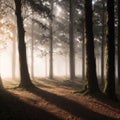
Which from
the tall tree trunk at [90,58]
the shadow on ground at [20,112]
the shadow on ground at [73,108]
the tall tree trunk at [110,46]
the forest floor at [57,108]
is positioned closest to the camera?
the shadow on ground at [20,112]

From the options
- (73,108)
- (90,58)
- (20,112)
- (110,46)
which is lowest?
(73,108)

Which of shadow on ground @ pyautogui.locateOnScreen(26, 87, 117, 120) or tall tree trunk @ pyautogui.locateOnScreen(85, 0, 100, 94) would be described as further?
tall tree trunk @ pyautogui.locateOnScreen(85, 0, 100, 94)

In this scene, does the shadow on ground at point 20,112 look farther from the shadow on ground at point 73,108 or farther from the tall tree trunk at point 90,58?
the tall tree trunk at point 90,58

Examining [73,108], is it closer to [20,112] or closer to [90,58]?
[20,112]

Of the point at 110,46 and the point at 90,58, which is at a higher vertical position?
the point at 110,46

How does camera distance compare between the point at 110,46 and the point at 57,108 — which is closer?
the point at 57,108

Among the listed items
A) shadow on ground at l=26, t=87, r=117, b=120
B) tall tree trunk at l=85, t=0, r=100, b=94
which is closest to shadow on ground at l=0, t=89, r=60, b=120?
shadow on ground at l=26, t=87, r=117, b=120

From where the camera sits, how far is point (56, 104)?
539 inches

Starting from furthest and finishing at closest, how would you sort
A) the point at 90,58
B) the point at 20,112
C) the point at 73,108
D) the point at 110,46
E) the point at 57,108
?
the point at 90,58 < the point at 110,46 < the point at 73,108 < the point at 57,108 < the point at 20,112

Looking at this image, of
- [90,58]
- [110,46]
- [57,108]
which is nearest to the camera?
[57,108]

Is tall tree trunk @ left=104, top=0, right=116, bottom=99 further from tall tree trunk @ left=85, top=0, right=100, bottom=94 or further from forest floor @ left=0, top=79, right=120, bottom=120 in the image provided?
forest floor @ left=0, top=79, right=120, bottom=120

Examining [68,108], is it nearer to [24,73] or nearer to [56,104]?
[56,104]

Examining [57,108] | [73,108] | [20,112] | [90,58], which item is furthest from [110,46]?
[20,112]

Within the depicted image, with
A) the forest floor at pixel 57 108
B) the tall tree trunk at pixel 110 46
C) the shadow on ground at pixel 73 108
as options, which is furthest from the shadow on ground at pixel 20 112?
the tall tree trunk at pixel 110 46
